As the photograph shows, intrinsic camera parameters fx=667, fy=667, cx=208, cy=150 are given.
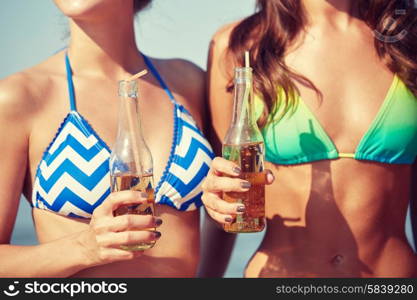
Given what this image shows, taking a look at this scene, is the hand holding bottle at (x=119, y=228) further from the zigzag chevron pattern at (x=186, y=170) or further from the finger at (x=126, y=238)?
the zigzag chevron pattern at (x=186, y=170)

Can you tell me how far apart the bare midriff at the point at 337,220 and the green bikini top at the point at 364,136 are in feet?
0.13

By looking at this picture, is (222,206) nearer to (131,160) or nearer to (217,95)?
(131,160)

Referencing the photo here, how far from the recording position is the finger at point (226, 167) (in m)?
2.21

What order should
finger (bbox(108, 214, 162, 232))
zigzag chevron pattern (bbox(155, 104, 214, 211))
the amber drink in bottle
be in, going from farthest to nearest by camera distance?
zigzag chevron pattern (bbox(155, 104, 214, 211)), the amber drink in bottle, finger (bbox(108, 214, 162, 232))

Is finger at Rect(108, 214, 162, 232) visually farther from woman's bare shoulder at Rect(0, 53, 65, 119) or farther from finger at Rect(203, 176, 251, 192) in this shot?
woman's bare shoulder at Rect(0, 53, 65, 119)

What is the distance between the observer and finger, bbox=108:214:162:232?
6.77 feet

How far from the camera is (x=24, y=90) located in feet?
8.11

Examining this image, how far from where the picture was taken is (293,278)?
8.93 feet

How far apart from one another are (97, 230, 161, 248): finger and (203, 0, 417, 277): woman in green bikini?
0.81 metres

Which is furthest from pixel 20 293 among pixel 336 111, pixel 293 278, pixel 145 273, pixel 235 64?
pixel 336 111

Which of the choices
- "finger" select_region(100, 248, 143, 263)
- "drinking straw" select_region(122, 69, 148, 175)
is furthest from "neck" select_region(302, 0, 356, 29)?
"finger" select_region(100, 248, 143, 263)

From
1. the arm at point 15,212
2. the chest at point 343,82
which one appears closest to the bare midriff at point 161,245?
the arm at point 15,212

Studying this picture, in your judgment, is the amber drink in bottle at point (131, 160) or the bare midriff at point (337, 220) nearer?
the amber drink in bottle at point (131, 160)

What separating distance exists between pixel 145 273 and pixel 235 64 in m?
Answer: 0.94
